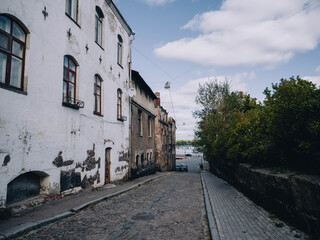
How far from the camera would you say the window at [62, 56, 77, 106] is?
344 inches

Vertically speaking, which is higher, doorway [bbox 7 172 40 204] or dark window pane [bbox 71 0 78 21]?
dark window pane [bbox 71 0 78 21]

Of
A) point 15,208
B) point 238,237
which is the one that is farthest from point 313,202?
point 15,208

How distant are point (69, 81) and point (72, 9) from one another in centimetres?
324

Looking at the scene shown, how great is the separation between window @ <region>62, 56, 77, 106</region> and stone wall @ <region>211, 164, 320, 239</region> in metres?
7.60

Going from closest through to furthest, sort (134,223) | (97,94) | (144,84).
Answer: (134,223) → (97,94) → (144,84)

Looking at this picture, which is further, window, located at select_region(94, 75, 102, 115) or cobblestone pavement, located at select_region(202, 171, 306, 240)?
window, located at select_region(94, 75, 102, 115)

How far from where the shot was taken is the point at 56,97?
7.99 meters

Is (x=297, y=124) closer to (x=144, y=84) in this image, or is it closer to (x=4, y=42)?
(x=4, y=42)

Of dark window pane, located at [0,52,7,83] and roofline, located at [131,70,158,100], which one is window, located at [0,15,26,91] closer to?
dark window pane, located at [0,52,7,83]

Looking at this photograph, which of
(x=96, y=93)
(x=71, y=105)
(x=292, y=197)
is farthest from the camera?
(x=96, y=93)

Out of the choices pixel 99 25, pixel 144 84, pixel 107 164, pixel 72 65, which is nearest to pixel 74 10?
pixel 72 65

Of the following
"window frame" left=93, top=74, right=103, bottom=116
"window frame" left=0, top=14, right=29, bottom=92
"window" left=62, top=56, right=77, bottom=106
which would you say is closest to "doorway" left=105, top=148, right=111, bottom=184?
"window frame" left=93, top=74, right=103, bottom=116

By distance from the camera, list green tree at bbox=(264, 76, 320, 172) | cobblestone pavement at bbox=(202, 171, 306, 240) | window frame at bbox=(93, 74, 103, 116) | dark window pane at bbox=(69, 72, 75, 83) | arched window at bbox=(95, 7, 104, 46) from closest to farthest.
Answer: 1. cobblestone pavement at bbox=(202, 171, 306, 240)
2. green tree at bbox=(264, 76, 320, 172)
3. dark window pane at bbox=(69, 72, 75, 83)
4. window frame at bbox=(93, 74, 103, 116)
5. arched window at bbox=(95, 7, 104, 46)

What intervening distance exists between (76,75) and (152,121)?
49.5 ft
